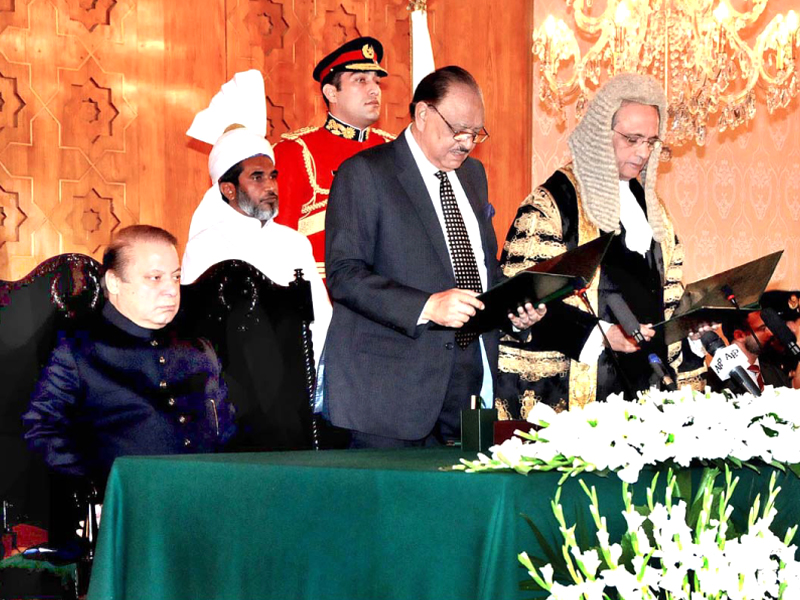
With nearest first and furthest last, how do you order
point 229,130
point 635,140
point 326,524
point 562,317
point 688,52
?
point 326,524 < point 562,317 < point 635,140 < point 229,130 < point 688,52

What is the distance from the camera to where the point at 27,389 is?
2889 mm

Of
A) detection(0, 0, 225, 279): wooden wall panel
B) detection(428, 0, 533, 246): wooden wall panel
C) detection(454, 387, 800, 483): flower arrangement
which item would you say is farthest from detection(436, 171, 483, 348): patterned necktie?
detection(428, 0, 533, 246): wooden wall panel

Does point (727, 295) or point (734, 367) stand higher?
point (727, 295)

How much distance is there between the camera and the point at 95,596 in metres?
2.20

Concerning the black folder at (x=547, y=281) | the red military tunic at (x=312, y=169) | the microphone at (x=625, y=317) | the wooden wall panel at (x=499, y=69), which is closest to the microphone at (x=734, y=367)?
the microphone at (x=625, y=317)

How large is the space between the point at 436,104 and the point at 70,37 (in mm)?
2691

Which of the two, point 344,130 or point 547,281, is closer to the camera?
point 547,281

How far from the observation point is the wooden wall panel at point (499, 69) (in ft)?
22.4

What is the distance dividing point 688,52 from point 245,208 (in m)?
2.10

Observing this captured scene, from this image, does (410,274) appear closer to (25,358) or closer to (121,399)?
(121,399)

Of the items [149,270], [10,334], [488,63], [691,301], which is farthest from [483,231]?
[488,63]

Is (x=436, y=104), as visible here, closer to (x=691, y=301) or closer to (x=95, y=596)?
(x=691, y=301)

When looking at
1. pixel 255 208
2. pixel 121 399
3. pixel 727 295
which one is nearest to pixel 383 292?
pixel 121 399

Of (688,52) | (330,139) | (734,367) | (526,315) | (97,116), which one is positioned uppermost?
(688,52)
